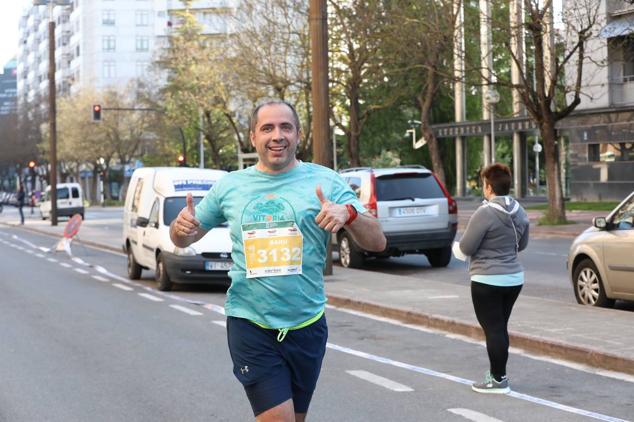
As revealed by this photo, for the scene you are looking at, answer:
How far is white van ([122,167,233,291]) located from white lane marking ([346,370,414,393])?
20.1 feet

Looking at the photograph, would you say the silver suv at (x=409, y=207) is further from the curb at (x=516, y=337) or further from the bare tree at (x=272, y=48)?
the bare tree at (x=272, y=48)

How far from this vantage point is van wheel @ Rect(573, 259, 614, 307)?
1270 centimetres

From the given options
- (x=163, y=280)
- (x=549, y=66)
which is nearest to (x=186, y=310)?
(x=163, y=280)

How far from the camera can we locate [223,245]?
53.8 ft

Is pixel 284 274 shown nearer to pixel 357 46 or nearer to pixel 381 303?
pixel 381 303

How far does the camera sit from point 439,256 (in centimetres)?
2053

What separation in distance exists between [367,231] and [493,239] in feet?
12.6

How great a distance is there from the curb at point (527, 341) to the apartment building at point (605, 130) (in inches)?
1249

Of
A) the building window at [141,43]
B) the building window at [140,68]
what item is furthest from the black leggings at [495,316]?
the building window at [141,43]

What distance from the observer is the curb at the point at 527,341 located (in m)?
8.97

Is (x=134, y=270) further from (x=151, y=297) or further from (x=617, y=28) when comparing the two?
(x=617, y=28)

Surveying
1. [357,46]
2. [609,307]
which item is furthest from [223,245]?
[357,46]

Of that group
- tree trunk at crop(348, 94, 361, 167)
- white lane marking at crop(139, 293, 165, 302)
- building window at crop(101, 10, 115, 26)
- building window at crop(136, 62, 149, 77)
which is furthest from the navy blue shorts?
building window at crop(101, 10, 115, 26)

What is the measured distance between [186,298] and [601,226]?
590 cm
